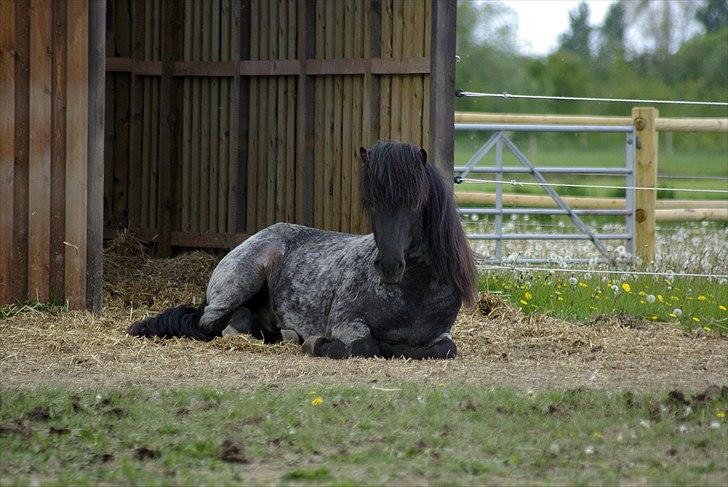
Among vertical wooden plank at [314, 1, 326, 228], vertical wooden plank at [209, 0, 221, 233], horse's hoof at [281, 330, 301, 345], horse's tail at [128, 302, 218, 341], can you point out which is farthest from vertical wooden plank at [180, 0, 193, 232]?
horse's hoof at [281, 330, 301, 345]

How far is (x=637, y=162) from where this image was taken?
13.1 meters

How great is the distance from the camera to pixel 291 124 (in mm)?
10648

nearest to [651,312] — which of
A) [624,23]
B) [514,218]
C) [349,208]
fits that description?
[349,208]

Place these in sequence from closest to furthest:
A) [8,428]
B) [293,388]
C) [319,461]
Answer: [319,461], [8,428], [293,388]

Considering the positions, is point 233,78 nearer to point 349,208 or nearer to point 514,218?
point 349,208

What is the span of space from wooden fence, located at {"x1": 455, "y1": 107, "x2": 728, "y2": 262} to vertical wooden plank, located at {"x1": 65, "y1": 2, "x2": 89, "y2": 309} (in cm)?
577

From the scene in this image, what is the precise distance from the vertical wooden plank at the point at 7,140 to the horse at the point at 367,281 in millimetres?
1324

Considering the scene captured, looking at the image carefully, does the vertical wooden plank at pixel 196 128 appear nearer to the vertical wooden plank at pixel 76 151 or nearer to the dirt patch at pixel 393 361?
the dirt patch at pixel 393 361

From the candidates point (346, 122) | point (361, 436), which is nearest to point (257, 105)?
point (346, 122)

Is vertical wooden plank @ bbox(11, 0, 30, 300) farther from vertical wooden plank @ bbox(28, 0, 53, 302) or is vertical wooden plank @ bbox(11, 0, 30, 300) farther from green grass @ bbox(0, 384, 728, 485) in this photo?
green grass @ bbox(0, 384, 728, 485)

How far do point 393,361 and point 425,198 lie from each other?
102cm

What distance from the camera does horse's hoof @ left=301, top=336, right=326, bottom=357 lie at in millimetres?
7400

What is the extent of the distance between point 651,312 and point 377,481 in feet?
18.5

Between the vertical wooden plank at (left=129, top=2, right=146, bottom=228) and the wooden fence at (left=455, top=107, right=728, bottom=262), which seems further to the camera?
the wooden fence at (left=455, top=107, right=728, bottom=262)
